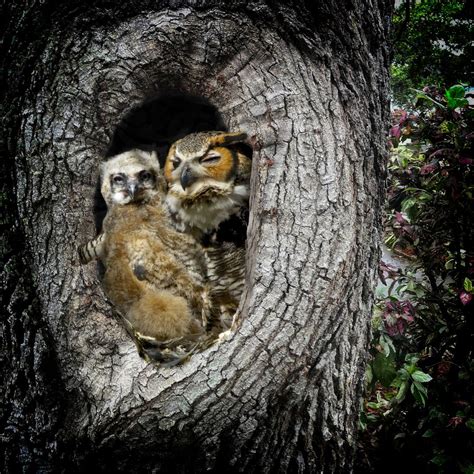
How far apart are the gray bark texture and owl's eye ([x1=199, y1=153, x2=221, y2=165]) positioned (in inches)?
9.9

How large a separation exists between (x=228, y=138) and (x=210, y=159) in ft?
0.58

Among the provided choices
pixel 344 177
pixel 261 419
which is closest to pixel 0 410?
pixel 261 419

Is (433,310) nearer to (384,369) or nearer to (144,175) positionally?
(384,369)

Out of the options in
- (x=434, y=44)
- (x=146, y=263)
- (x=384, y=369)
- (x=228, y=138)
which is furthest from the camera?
(x=434, y=44)

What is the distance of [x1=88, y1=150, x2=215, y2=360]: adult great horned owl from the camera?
2.14 metres

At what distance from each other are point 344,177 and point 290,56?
0.50 metres

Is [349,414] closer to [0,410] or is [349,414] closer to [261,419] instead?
Result: [261,419]

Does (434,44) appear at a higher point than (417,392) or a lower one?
higher

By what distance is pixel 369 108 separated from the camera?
1862 mm

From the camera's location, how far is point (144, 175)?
2336 mm

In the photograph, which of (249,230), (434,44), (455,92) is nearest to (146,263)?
(249,230)

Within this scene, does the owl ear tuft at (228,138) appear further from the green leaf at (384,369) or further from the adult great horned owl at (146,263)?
the green leaf at (384,369)

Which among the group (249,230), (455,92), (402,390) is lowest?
(402,390)

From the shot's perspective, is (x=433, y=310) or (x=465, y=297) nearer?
(x=465, y=297)
